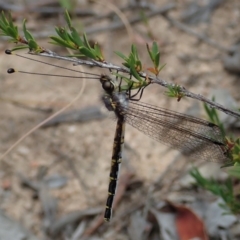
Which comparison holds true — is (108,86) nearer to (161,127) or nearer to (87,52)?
(161,127)

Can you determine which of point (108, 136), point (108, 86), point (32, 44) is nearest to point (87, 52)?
point (32, 44)

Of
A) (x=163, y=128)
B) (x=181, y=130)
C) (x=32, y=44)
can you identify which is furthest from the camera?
(x=163, y=128)

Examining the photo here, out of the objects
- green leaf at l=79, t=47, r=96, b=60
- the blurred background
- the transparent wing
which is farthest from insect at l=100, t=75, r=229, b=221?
green leaf at l=79, t=47, r=96, b=60

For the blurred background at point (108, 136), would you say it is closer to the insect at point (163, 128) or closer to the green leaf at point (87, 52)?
the insect at point (163, 128)

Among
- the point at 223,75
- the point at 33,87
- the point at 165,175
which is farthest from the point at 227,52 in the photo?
the point at 33,87

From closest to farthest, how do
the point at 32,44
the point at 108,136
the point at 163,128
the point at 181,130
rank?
1. the point at 32,44
2. the point at 181,130
3. the point at 163,128
4. the point at 108,136

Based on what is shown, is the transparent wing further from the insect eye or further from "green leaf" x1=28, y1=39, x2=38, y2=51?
"green leaf" x1=28, y1=39, x2=38, y2=51

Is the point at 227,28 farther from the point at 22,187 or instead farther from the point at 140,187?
the point at 22,187
